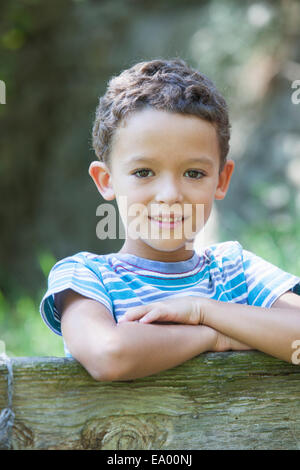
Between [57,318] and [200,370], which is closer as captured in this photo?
[200,370]

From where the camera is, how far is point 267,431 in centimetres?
144

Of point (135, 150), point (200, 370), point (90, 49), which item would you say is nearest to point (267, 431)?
point (200, 370)

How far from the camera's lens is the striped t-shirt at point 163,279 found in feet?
5.32

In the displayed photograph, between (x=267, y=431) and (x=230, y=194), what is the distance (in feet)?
16.5

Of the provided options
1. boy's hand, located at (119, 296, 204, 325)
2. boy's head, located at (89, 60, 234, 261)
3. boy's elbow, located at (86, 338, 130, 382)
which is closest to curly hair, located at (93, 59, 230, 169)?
boy's head, located at (89, 60, 234, 261)

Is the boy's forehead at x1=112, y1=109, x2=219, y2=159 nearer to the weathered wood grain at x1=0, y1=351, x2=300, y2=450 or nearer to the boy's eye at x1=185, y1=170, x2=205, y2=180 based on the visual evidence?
the boy's eye at x1=185, y1=170, x2=205, y2=180

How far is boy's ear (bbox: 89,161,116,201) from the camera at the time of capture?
191 cm

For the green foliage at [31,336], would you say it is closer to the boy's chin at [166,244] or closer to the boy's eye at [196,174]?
the boy's chin at [166,244]

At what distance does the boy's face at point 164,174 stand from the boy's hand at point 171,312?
0.28m

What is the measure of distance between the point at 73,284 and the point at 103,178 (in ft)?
1.63

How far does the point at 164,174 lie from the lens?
1.69 meters

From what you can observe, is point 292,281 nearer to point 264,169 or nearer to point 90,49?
point 264,169

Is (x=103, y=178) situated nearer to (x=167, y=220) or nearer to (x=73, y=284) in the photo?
(x=167, y=220)

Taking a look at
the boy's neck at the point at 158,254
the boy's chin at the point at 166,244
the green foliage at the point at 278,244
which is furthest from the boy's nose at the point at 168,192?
the green foliage at the point at 278,244
